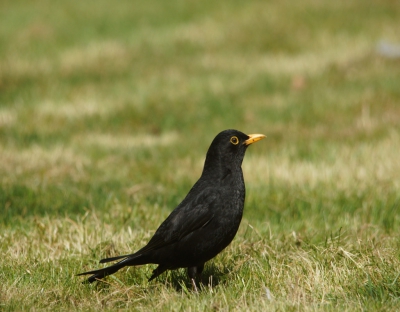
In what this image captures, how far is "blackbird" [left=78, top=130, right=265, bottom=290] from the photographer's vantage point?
14.4 ft

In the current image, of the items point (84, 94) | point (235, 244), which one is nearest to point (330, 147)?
point (235, 244)

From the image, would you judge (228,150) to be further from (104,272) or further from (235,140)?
(104,272)

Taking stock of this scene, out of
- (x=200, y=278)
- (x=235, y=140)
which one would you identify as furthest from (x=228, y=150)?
(x=200, y=278)

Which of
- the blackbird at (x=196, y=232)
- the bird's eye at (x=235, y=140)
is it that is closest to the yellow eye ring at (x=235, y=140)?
the bird's eye at (x=235, y=140)

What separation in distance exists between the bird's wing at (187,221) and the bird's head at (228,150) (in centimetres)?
30

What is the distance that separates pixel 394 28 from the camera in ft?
57.1

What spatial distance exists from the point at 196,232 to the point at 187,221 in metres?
0.10

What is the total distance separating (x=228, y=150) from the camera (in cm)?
487

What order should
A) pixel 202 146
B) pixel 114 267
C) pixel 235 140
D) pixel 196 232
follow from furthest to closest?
pixel 202 146 → pixel 235 140 → pixel 196 232 → pixel 114 267

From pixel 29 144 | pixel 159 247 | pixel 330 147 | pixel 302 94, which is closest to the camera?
pixel 159 247

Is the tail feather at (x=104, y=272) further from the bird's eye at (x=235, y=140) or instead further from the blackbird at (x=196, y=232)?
the bird's eye at (x=235, y=140)

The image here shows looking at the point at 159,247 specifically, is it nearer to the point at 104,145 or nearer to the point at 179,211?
the point at 179,211

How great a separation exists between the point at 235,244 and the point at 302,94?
7.72 meters

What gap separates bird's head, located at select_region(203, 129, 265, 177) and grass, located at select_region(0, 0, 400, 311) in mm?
699
